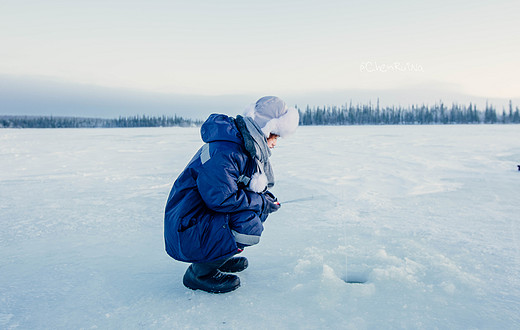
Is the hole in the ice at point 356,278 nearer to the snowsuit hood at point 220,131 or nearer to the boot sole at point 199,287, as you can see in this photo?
the boot sole at point 199,287

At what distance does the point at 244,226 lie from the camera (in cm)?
194

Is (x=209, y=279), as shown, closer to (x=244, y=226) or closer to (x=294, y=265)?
(x=244, y=226)

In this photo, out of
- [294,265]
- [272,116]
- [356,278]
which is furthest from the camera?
[294,265]

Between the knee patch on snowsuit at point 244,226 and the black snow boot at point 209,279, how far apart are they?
0.19m

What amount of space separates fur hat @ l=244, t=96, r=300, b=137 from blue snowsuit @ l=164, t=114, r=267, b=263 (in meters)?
0.18

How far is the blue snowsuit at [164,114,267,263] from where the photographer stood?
1.80 metres

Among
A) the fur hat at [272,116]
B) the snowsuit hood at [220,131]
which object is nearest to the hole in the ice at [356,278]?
the fur hat at [272,116]

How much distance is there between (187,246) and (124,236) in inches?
51.2

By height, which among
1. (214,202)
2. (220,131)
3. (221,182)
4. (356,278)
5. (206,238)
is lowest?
(356,278)

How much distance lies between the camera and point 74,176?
6.29 meters

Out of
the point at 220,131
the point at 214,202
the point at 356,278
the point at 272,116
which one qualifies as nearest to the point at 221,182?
the point at 214,202

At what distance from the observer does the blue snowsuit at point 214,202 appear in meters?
1.80

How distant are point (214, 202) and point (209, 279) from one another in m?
0.50

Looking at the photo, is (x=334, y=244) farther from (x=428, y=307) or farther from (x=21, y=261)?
(x=21, y=261)
